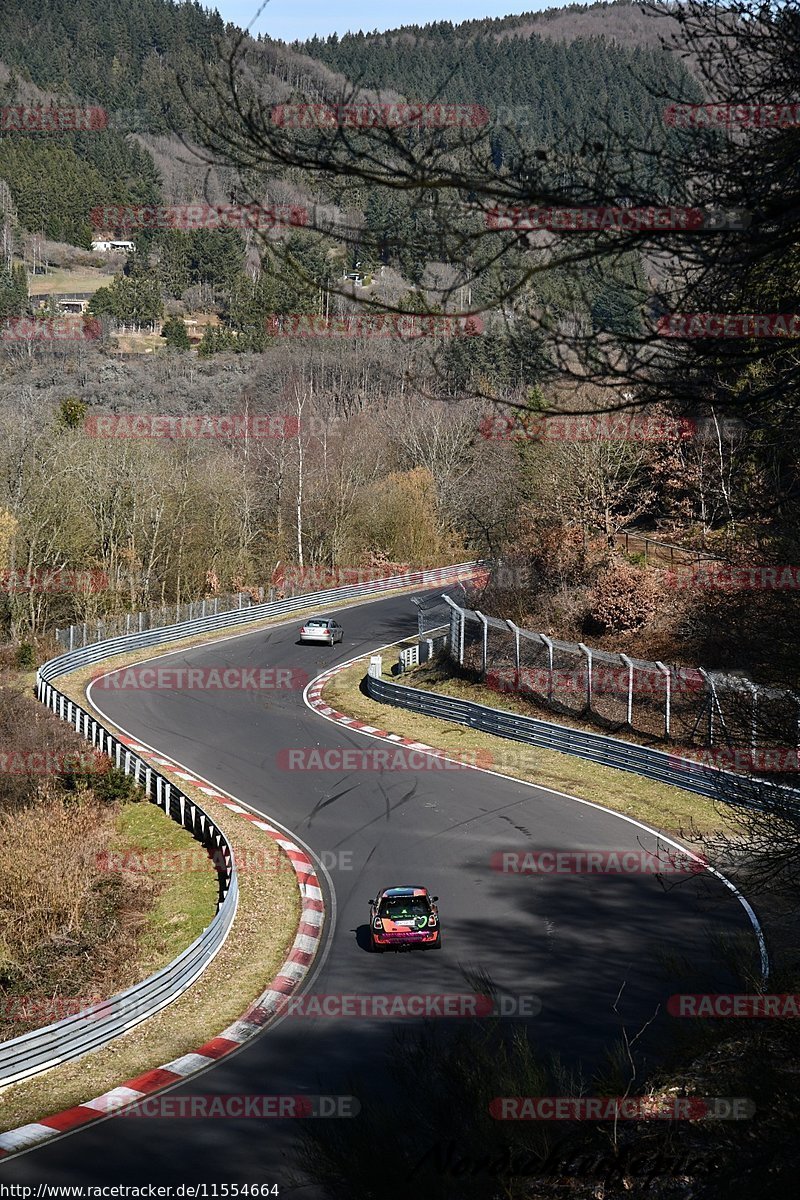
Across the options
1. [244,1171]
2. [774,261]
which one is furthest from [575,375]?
[244,1171]

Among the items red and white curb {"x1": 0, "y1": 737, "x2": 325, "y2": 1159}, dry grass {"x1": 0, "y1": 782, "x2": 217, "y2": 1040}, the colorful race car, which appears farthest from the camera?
dry grass {"x1": 0, "y1": 782, "x2": 217, "y2": 1040}

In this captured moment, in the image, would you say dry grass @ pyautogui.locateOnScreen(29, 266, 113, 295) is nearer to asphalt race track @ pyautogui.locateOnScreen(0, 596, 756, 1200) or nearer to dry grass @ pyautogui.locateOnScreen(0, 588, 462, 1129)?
asphalt race track @ pyautogui.locateOnScreen(0, 596, 756, 1200)

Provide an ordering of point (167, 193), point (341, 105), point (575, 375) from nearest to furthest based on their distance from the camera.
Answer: point (341, 105)
point (575, 375)
point (167, 193)

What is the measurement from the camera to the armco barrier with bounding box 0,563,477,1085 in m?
13.2

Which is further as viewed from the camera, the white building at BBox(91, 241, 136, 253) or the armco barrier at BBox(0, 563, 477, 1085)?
the white building at BBox(91, 241, 136, 253)

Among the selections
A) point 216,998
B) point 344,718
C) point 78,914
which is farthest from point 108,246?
point 216,998

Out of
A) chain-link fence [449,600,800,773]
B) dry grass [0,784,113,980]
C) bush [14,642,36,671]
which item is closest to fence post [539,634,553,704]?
chain-link fence [449,600,800,773]

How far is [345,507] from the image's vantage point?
206ft

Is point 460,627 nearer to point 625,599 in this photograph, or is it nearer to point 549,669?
point 549,669

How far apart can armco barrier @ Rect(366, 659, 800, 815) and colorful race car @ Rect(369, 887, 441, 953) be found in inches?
266

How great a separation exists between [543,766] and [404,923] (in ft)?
36.9

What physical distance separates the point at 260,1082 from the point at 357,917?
18.6 feet

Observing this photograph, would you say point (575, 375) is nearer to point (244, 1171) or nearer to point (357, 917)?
point (244, 1171)

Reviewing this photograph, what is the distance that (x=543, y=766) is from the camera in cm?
2706
